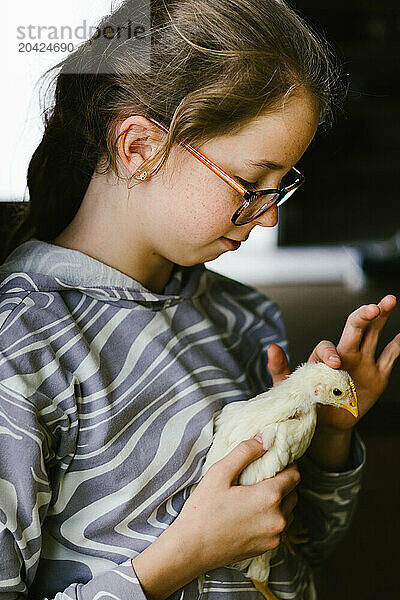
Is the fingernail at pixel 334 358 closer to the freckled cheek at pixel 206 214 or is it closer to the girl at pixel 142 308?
the girl at pixel 142 308

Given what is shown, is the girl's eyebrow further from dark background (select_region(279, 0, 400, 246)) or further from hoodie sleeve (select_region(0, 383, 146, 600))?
hoodie sleeve (select_region(0, 383, 146, 600))

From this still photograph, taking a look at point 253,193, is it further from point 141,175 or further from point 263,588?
point 263,588

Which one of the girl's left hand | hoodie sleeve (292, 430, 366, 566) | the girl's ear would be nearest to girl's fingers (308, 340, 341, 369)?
the girl's left hand

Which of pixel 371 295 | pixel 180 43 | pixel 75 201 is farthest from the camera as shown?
pixel 371 295

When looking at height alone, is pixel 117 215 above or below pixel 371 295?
above

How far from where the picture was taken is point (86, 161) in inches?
23.5

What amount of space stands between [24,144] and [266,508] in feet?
1.13

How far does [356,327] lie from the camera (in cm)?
63

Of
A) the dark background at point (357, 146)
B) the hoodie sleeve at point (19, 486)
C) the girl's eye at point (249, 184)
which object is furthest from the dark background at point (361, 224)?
the hoodie sleeve at point (19, 486)

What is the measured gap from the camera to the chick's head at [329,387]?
1.88 ft

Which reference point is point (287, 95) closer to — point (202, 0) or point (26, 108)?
point (202, 0)

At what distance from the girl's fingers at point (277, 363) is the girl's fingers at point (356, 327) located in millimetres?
54

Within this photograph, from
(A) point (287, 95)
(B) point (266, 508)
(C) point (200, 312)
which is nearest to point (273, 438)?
(B) point (266, 508)

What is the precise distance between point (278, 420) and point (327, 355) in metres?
0.08
